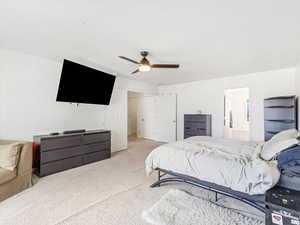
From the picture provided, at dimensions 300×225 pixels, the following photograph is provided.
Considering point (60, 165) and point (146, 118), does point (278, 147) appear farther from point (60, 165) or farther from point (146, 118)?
point (146, 118)

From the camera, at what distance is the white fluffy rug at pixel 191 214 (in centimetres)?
167

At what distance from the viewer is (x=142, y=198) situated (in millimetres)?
2164

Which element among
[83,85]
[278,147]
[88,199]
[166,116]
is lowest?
[88,199]

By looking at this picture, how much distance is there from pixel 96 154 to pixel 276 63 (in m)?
4.79

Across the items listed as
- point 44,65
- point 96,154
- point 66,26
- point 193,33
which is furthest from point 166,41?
point 96,154

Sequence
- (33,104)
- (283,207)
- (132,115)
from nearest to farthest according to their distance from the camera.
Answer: (283,207) → (33,104) → (132,115)

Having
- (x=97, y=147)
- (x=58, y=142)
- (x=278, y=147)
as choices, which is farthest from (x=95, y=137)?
(x=278, y=147)

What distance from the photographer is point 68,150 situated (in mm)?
3268

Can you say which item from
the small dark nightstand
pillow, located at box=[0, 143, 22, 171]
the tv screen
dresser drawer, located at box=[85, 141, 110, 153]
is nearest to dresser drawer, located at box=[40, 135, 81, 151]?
dresser drawer, located at box=[85, 141, 110, 153]

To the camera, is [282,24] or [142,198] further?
[142,198]

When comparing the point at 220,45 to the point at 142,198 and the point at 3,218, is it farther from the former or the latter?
the point at 3,218

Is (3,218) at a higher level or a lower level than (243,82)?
lower

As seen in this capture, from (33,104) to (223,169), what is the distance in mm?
3727

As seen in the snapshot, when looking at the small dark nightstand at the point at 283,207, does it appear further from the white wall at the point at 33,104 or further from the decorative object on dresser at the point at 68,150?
the white wall at the point at 33,104
